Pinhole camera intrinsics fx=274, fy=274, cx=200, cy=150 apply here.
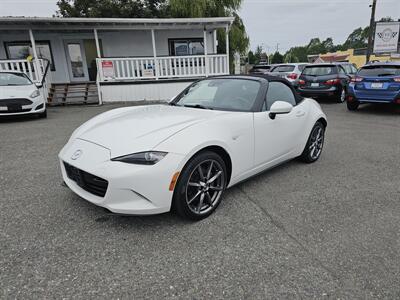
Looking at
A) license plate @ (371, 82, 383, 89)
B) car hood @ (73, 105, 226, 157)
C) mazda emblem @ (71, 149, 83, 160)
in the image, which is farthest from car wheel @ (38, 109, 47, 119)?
license plate @ (371, 82, 383, 89)

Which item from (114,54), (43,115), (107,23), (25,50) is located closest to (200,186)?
(43,115)

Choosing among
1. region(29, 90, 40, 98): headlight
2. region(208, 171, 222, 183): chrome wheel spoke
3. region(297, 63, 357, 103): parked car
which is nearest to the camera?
region(208, 171, 222, 183): chrome wheel spoke

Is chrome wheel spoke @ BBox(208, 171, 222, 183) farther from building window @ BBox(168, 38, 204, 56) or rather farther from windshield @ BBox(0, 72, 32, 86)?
building window @ BBox(168, 38, 204, 56)

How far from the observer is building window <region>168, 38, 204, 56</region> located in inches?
585

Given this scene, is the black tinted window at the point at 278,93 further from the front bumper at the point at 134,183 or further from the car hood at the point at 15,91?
the car hood at the point at 15,91

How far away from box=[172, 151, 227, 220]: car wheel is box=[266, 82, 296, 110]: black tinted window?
113 centimetres

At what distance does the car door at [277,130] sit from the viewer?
126 inches

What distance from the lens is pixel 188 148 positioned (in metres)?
2.44

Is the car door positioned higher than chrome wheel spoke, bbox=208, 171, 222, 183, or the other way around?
the car door

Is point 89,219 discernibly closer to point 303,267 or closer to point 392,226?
point 303,267

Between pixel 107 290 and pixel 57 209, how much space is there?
4.65ft

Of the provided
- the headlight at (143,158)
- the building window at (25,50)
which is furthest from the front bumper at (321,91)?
A: the building window at (25,50)

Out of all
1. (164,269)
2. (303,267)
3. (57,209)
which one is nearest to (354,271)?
(303,267)

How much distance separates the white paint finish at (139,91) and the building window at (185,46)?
3457 mm
